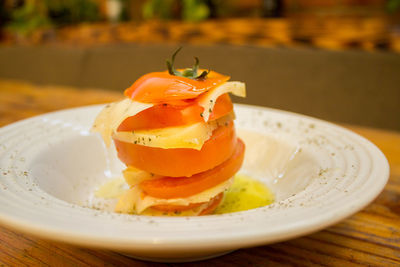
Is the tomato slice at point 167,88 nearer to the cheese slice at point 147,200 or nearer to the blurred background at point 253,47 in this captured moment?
the cheese slice at point 147,200

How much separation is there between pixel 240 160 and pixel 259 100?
4.39 feet

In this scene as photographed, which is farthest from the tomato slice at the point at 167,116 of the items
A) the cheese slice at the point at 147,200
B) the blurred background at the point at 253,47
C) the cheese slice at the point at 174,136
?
the blurred background at the point at 253,47

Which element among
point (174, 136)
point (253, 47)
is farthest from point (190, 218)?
point (253, 47)

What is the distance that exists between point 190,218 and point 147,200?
9.5 inches

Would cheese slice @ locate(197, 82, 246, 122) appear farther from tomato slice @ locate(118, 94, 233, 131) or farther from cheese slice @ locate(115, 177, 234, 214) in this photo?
cheese slice @ locate(115, 177, 234, 214)

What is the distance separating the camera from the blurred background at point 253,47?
5.32ft

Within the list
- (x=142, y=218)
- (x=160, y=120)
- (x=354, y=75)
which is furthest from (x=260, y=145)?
(x=354, y=75)

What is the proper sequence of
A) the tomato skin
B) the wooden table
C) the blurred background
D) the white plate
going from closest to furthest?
the white plate
the wooden table
the tomato skin
the blurred background

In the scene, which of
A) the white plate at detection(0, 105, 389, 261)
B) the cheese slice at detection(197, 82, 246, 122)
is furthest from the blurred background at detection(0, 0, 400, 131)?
the cheese slice at detection(197, 82, 246, 122)

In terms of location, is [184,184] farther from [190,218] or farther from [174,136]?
[190,218]

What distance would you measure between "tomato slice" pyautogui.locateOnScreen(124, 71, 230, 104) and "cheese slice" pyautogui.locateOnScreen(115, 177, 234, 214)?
0.59 ft

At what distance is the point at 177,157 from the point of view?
0.58m

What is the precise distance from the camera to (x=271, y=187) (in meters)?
0.80

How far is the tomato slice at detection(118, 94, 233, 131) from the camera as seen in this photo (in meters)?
0.58
